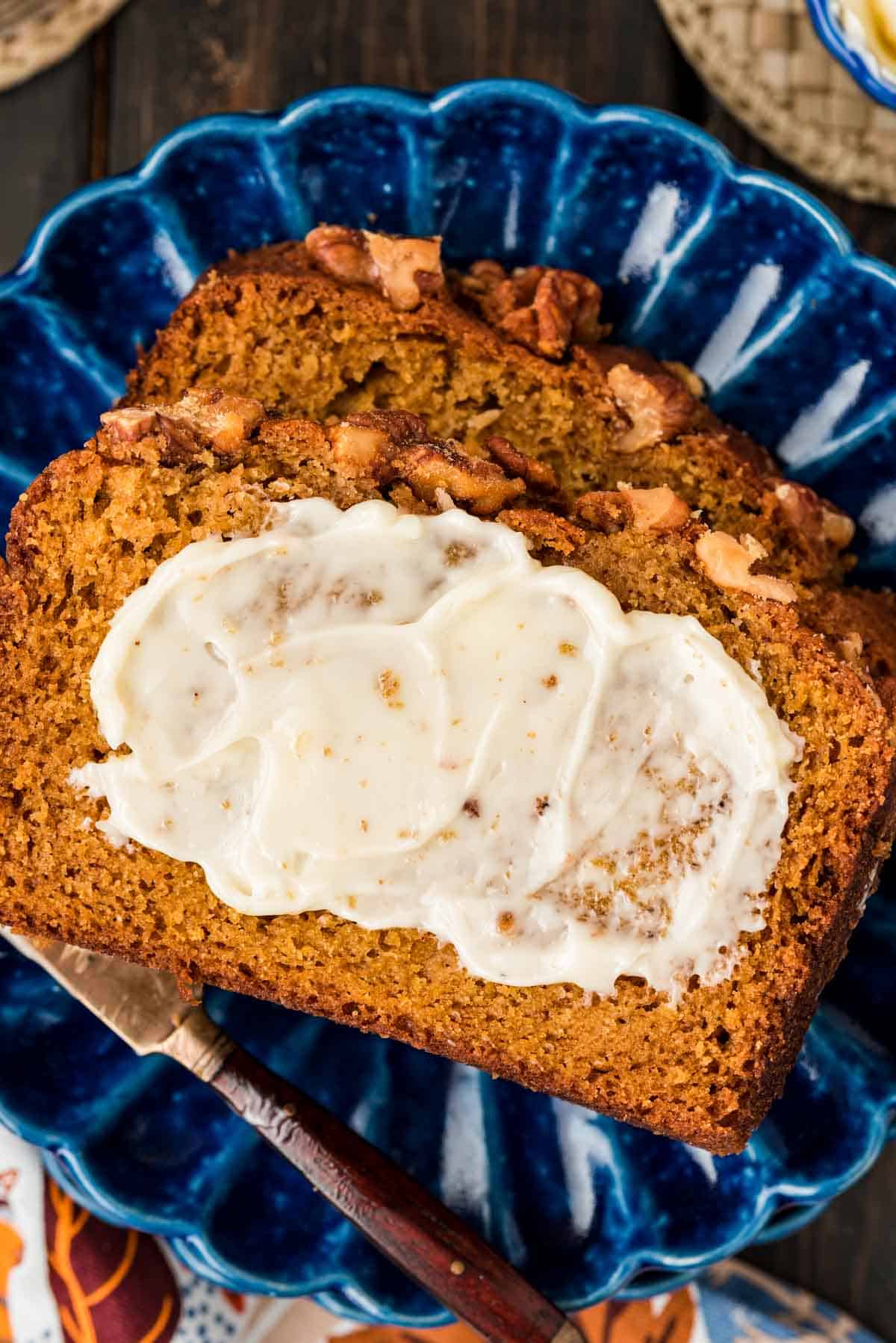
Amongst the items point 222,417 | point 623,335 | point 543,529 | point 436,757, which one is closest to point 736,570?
point 543,529

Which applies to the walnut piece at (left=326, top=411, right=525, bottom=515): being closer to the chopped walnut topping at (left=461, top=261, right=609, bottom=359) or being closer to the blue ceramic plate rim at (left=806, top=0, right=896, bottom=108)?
the chopped walnut topping at (left=461, top=261, right=609, bottom=359)

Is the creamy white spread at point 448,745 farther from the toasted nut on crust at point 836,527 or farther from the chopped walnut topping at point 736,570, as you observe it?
the toasted nut on crust at point 836,527

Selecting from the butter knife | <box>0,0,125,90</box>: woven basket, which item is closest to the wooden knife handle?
the butter knife

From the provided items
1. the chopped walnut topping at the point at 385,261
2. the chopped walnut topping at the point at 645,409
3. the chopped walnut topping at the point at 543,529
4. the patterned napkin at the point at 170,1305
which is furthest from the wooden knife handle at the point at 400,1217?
the chopped walnut topping at the point at 385,261

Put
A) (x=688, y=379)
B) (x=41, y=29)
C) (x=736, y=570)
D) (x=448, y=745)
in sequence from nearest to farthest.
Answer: (x=448, y=745), (x=736, y=570), (x=688, y=379), (x=41, y=29)

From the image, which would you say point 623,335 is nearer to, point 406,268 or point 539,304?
point 539,304

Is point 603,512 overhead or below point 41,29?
below

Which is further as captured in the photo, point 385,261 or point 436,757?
point 385,261
